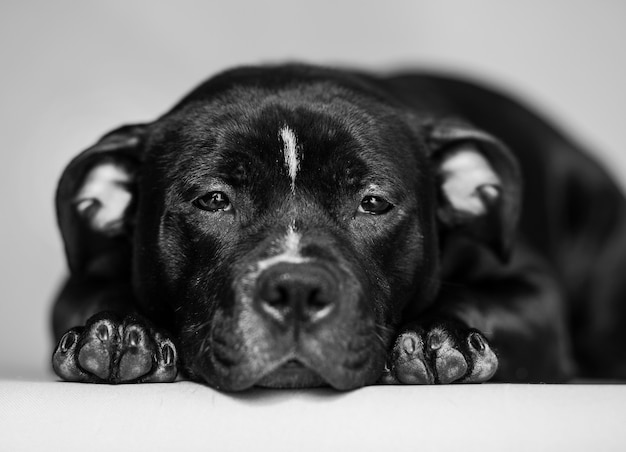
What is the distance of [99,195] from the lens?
394 centimetres

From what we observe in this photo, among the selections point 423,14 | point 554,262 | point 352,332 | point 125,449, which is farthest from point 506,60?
point 125,449

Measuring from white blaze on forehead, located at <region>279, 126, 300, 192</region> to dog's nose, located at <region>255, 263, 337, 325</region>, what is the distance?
1.61 ft

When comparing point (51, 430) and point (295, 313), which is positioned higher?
point (295, 313)

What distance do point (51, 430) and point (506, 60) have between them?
5755 millimetres

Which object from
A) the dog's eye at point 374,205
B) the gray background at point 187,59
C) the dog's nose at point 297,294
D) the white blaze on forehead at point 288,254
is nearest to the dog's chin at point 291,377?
the dog's nose at point 297,294

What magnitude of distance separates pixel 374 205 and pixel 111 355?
3.32 feet

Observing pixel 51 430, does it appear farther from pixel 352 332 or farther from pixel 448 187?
pixel 448 187

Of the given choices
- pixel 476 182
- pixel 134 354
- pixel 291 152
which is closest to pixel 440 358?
pixel 291 152

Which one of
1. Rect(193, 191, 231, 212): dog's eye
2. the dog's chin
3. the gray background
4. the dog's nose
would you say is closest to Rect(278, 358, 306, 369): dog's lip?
the dog's chin

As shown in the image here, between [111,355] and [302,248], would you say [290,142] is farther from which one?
[111,355]

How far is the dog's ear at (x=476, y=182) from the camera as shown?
404 cm

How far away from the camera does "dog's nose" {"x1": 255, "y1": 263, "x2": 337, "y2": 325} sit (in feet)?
9.62

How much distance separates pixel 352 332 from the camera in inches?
120

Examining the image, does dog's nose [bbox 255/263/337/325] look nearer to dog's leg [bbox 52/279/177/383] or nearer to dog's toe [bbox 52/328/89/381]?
dog's leg [bbox 52/279/177/383]
